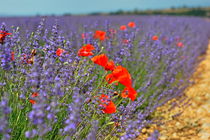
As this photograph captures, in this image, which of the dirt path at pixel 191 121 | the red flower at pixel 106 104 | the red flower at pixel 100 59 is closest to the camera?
the red flower at pixel 106 104

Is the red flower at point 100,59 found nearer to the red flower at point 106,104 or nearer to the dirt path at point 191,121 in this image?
the red flower at point 106,104

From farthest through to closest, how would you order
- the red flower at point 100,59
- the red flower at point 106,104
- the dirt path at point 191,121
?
the dirt path at point 191,121 → the red flower at point 100,59 → the red flower at point 106,104

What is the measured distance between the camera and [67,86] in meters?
1.59

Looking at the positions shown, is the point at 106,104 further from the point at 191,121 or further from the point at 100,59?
the point at 191,121

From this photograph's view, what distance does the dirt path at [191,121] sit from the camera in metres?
2.71

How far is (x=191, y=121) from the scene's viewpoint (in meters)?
3.10

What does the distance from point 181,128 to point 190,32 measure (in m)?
4.72

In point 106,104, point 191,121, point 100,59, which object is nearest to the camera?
point 106,104

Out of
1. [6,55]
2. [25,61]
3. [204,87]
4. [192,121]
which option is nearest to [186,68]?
[204,87]

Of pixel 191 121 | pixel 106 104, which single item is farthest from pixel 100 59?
pixel 191 121

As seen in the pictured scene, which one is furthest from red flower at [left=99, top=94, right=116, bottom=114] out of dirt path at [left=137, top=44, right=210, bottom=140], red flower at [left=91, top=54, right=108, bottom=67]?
dirt path at [left=137, top=44, right=210, bottom=140]

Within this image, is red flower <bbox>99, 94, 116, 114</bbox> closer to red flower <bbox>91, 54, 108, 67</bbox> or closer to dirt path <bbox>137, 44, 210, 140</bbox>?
red flower <bbox>91, 54, 108, 67</bbox>

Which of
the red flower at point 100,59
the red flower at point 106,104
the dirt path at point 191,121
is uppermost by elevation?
the red flower at point 100,59

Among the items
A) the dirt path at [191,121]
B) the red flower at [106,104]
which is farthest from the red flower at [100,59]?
the dirt path at [191,121]
